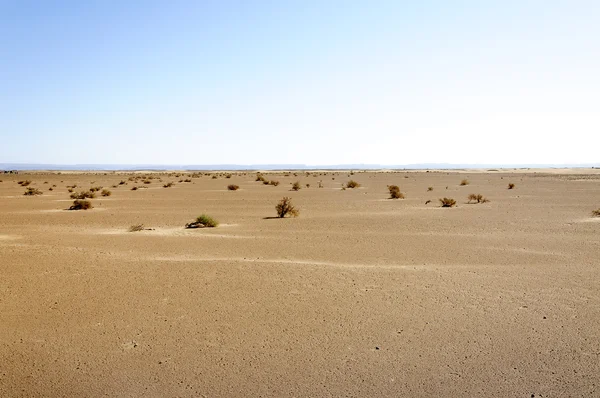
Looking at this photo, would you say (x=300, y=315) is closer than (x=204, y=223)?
Yes

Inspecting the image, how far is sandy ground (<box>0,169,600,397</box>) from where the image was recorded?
5.89 meters

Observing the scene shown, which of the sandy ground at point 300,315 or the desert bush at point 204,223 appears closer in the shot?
the sandy ground at point 300,315

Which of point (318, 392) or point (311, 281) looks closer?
point (318, 392)

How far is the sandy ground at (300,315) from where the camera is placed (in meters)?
5.89

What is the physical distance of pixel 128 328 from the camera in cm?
757

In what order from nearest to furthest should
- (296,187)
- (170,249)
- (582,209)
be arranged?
(170,249)
(582,209)
(296,187)

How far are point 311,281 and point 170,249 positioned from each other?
5.45 meters

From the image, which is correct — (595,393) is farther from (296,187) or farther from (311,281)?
(296,187)

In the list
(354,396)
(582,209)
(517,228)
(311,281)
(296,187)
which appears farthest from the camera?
(296,187)

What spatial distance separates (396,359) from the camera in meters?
6.46

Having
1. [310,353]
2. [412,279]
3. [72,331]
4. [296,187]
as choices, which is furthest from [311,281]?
[296,187]

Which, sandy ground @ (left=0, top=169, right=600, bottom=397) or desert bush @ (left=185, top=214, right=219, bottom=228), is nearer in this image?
sandy ground @ (left=0, top=169, right=600, bottom=397)

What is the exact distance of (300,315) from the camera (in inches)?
323

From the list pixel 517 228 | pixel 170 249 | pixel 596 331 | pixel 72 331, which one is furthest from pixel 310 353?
pixel 517 228
